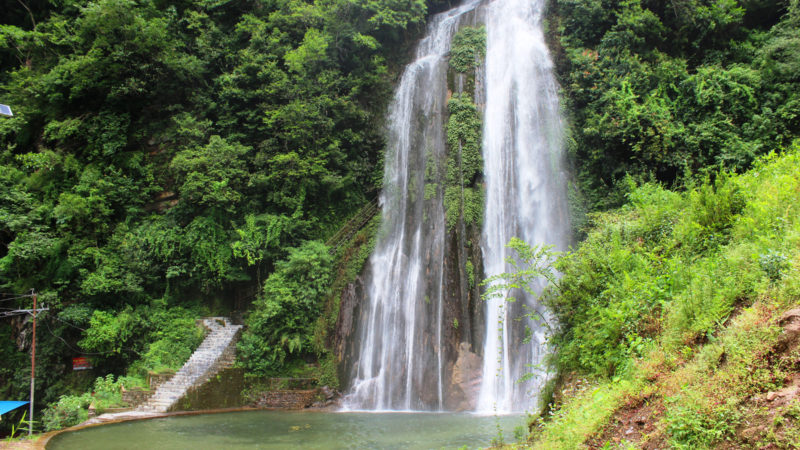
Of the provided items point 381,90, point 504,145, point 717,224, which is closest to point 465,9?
Answer: point 381,90

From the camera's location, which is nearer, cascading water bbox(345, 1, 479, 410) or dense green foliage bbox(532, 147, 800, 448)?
dense green foliage bbox(532, 147, 800, 448)

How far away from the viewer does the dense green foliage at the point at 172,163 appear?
14305mm

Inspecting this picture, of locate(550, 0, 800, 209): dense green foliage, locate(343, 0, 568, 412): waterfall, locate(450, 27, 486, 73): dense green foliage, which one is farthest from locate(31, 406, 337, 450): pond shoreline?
locate(450, 27, 486, 73): dense green foliage

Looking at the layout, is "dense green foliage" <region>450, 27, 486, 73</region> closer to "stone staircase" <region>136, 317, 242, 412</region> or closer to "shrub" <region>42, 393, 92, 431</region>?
"stone staircase" <region>136, 317, 242, 412</region>

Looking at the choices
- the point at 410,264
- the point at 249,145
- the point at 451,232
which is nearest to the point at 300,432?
the point at 410,264

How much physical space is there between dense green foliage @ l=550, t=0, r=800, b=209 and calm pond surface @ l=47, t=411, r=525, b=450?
7269 millimetres

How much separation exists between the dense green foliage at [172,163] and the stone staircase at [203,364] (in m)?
0.64

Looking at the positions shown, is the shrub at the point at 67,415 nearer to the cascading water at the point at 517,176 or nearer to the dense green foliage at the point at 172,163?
the dense green foliage at the point at 172,163

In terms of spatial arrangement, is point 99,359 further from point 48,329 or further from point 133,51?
point 133,51

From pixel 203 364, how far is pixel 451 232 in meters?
8.46

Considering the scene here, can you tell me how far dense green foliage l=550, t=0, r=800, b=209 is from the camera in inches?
453

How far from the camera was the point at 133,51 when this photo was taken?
15.6 m

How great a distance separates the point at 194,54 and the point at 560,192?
1464 cm

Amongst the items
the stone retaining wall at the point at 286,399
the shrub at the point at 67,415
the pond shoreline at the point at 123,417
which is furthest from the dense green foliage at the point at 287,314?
the shrub at the point at 67,415
